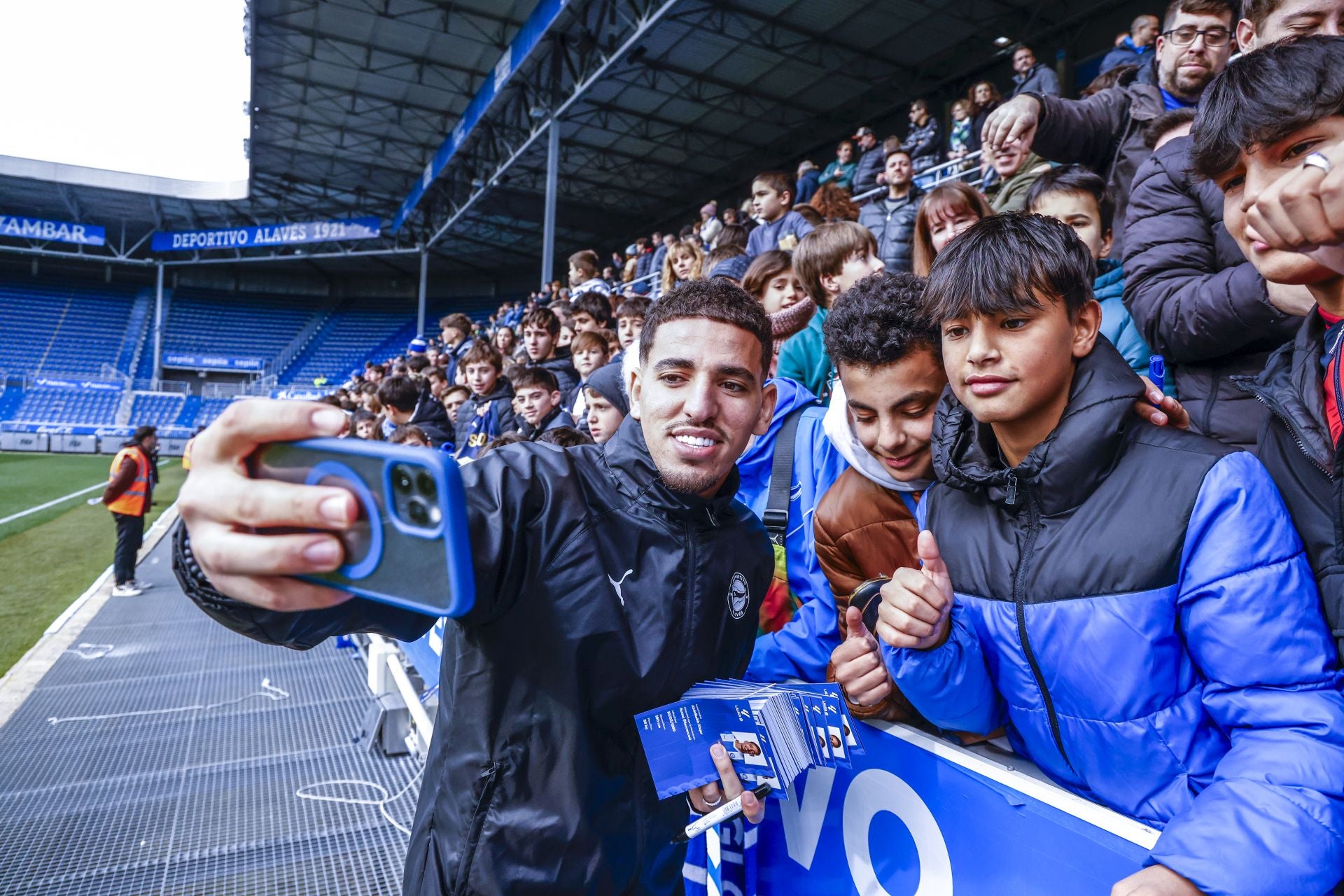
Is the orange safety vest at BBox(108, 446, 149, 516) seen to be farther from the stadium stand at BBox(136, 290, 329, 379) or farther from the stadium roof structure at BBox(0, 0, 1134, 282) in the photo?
the stadium stand at BBox(136, 290, 329, 379)

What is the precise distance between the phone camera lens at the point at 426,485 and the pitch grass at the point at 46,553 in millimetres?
6692

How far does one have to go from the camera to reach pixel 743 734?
123 cm

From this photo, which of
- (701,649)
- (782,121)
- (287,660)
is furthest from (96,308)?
(701,649)

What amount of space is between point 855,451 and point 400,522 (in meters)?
1.24

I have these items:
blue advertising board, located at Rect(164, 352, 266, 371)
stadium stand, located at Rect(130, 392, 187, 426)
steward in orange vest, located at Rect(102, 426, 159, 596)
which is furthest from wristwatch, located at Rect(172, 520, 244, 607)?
blue advertising board, located at Rect(164, 352, 266, 371)

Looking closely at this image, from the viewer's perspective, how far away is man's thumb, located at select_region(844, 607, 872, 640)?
4.54ft

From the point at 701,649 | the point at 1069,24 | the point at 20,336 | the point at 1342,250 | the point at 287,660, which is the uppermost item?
the point at 1069,24

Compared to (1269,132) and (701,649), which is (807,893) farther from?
(1269,132)

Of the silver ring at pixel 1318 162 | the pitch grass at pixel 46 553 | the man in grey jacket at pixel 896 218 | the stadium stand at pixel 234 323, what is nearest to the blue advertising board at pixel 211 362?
the stadium stand at pixel 234 323

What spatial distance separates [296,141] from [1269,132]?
24.1m

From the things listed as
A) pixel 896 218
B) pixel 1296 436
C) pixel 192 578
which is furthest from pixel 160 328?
pixel 1296 436

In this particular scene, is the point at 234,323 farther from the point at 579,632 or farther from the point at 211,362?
the point at 579,632

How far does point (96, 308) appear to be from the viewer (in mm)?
33688

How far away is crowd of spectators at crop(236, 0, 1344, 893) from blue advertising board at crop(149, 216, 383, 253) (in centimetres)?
2586
